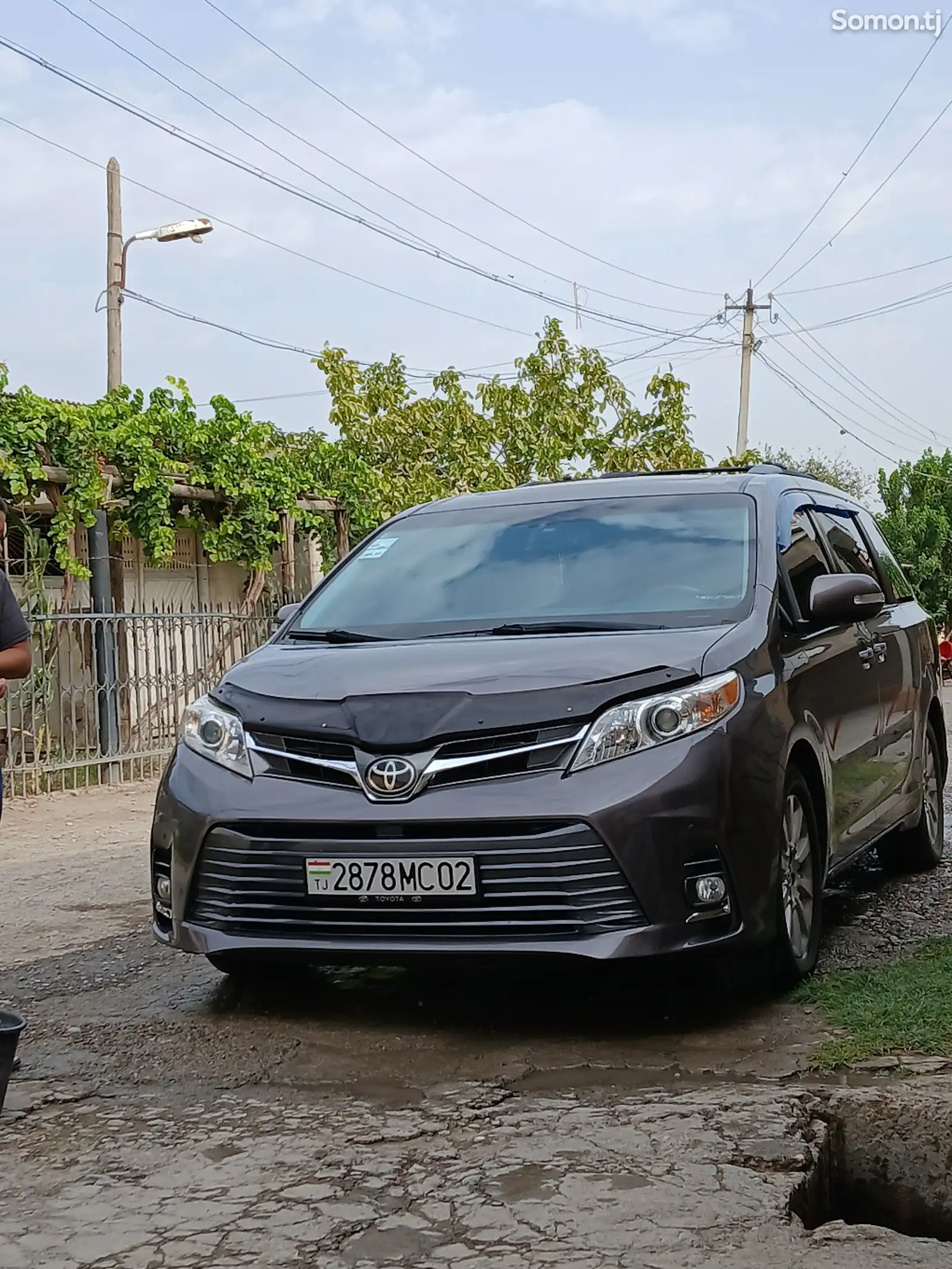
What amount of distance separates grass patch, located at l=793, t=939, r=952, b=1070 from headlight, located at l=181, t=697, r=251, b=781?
187 centimetres

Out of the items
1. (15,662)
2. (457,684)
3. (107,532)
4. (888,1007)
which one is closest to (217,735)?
(15,662)

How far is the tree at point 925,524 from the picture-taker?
5016 cm

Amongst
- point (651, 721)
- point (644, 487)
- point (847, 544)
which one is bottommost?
point (651, 721)

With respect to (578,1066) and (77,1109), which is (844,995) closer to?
(578,1066)

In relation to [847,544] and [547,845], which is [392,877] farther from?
[847,544]

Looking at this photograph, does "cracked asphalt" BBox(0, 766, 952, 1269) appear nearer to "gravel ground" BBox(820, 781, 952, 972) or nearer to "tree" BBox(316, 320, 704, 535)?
"gravel ground" BBox(820, 781, 952, 972)

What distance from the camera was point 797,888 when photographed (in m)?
4.89

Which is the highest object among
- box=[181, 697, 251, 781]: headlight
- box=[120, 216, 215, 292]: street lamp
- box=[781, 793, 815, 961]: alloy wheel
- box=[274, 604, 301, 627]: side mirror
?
box=[120, 216, 215, 292]: street lamp

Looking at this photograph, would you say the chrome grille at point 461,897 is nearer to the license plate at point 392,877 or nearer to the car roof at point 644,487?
the license plate at point 392,877

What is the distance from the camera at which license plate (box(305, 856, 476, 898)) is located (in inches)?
169

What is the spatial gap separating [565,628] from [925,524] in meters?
48.1

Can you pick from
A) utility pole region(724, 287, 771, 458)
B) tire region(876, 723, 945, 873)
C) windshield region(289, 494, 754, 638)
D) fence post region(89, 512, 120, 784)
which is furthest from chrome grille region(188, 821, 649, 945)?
utility pole region(724, 287, 771, 458)

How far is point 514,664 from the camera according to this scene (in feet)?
15.1

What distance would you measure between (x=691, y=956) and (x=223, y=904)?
1.39m
